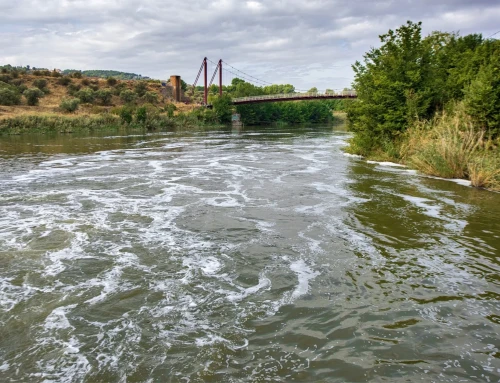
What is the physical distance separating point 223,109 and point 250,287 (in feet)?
227

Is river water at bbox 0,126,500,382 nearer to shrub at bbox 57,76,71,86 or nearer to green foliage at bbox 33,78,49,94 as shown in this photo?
green foliage at bbox 33,78,49,94

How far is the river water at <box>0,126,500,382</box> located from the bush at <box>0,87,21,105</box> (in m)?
48.8

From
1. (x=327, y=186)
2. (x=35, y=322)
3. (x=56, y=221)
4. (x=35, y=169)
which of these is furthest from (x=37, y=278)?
(x=35, y=169)

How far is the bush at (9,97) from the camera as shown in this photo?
51.5m

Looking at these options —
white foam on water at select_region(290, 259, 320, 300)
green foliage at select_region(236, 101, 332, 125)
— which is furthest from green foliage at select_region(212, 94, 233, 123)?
white foam on water at select_region(290, 259, 320, 300)

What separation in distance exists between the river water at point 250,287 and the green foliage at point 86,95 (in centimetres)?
5789

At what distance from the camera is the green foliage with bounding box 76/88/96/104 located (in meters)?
63.8

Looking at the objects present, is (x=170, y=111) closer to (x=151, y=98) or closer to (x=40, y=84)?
(x=151, y=98)

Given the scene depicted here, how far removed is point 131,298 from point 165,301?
0.46 meters

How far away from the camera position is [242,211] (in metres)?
9.88

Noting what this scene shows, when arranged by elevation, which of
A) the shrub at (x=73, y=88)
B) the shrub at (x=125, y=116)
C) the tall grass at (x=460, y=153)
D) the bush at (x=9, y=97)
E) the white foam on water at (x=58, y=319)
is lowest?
the white foam on water at (x=58, y=319)

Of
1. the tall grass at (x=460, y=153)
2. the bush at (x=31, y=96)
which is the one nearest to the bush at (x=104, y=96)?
the bush at (x=31, y=96)

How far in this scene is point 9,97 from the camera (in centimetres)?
5241

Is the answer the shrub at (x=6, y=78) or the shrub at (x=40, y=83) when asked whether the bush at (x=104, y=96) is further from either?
the shrub at (x=6, y=78)
